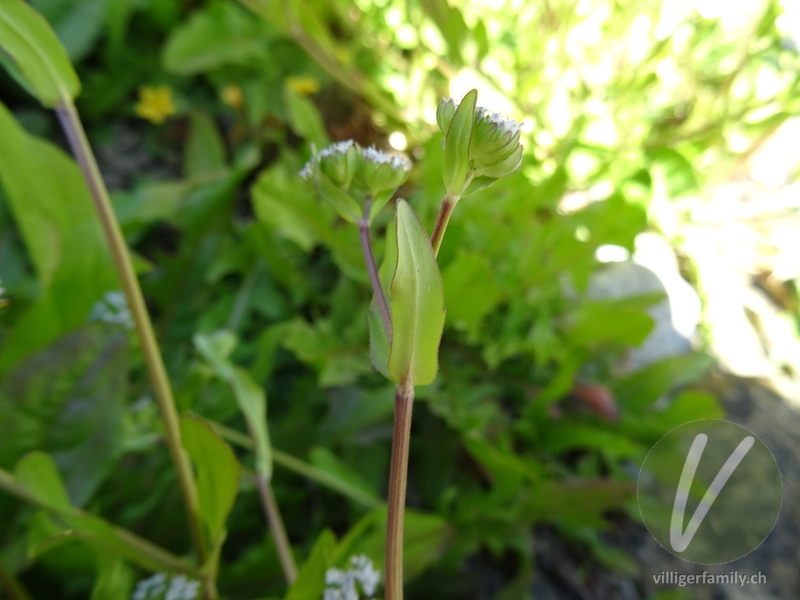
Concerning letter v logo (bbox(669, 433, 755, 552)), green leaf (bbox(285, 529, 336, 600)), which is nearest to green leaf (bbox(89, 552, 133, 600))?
green leaf (bbox(285, 529, 336, 600))

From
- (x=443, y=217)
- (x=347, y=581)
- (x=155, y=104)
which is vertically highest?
(x=155, y=104)

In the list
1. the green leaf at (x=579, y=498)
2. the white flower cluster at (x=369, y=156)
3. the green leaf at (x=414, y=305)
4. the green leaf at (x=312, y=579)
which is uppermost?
the white flower cluster at (x=369, y=156)

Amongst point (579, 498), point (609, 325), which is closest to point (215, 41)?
point (609, 325)

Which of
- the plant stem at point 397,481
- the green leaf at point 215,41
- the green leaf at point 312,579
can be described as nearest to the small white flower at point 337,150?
the plant stem at point 397,481

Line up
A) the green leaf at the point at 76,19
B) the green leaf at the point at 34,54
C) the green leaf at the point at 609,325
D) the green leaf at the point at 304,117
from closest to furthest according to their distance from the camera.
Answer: the green leaf at the point at 34,54
the green leaf at the point at 609,325
the green leaf at the point at 304,117
the green leaf at the point at 76,19

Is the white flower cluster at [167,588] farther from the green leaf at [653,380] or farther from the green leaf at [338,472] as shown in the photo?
the green leaf at [653,380]

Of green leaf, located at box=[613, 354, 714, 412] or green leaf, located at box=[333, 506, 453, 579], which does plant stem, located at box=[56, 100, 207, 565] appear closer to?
green leaf, located at box=[333, 506, 453, 579]

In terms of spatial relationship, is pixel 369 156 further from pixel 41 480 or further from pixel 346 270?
pixel 346 270
